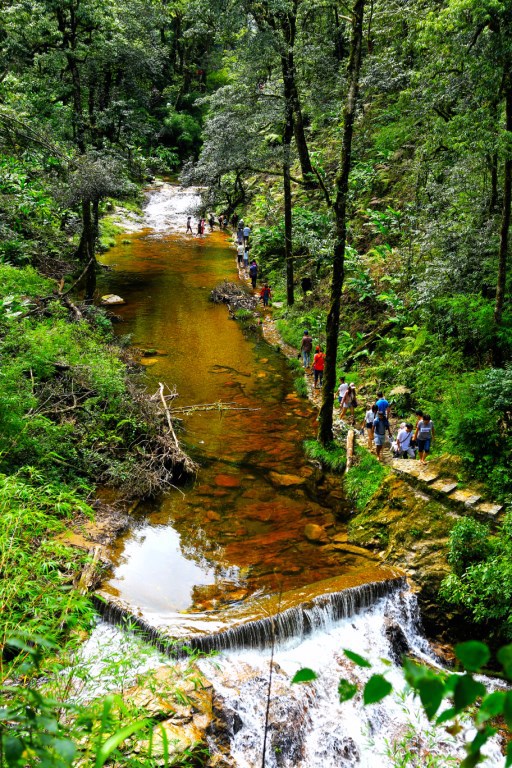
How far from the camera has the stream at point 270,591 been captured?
6898 millimetres

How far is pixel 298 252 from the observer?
24438 millimetres

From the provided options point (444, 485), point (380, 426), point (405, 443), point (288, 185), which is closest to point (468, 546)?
point (444, 485)

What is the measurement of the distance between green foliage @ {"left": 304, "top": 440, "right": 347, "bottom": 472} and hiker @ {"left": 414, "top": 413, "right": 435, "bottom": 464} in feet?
5.67

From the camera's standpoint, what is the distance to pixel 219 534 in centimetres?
990

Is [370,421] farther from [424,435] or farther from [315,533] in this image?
[315,533]

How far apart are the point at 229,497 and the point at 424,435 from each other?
414cm

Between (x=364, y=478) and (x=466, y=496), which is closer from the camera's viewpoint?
(x=466, y=496)

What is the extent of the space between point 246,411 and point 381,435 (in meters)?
4.11

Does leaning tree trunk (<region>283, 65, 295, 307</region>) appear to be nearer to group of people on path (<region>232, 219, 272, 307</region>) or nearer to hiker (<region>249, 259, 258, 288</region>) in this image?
group of people on path (<region>232, 219, 272, 307</region>)

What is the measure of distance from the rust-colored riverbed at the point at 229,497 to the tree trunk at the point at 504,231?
4932mm

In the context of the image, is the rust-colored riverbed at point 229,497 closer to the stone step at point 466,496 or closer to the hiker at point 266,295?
the stone step at point 466,496

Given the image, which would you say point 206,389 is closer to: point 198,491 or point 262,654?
point 198,491

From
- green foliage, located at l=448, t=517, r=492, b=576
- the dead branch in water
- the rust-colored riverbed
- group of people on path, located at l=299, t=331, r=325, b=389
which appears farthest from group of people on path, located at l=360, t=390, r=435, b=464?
the dead branch in water

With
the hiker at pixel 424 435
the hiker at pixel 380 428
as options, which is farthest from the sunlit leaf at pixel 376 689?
the hiker at pixel 380 428
